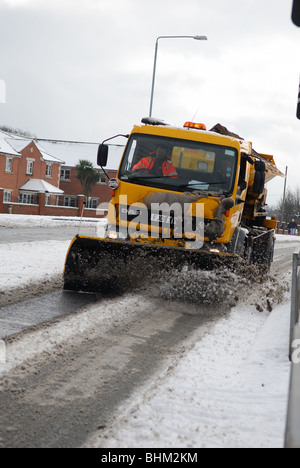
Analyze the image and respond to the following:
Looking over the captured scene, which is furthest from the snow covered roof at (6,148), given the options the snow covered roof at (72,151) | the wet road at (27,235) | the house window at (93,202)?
the wet road at (27,235)

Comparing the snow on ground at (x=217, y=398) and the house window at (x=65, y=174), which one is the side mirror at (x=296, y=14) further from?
the house window at (x=65, y=174)

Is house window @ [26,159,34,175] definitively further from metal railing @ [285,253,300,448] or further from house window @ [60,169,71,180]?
metal railing @ [285,253,300,448]

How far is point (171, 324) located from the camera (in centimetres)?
615

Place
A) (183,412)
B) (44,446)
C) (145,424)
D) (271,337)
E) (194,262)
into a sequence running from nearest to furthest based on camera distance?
1. (44,446)
2. (145,424)
3. (183,412)
4. (271,337)
5. (194,262)

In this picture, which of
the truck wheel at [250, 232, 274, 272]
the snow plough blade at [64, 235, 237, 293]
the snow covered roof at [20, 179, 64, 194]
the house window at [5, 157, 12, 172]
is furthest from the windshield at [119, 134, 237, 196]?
the snow covered roof at [20, 179, 64, 194]

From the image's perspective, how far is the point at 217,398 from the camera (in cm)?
381

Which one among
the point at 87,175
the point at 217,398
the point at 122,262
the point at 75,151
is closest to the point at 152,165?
the point at 122,262

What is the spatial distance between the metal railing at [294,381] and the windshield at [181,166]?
3.37 meters

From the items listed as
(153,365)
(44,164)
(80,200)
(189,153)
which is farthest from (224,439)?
(44,164)

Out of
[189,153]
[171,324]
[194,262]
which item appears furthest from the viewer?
[189,153]

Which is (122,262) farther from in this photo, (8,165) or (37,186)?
(37,186)

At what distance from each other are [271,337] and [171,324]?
1119mm

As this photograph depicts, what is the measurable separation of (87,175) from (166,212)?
46819 millimetres

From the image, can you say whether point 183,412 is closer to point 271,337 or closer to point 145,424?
point 145,424
